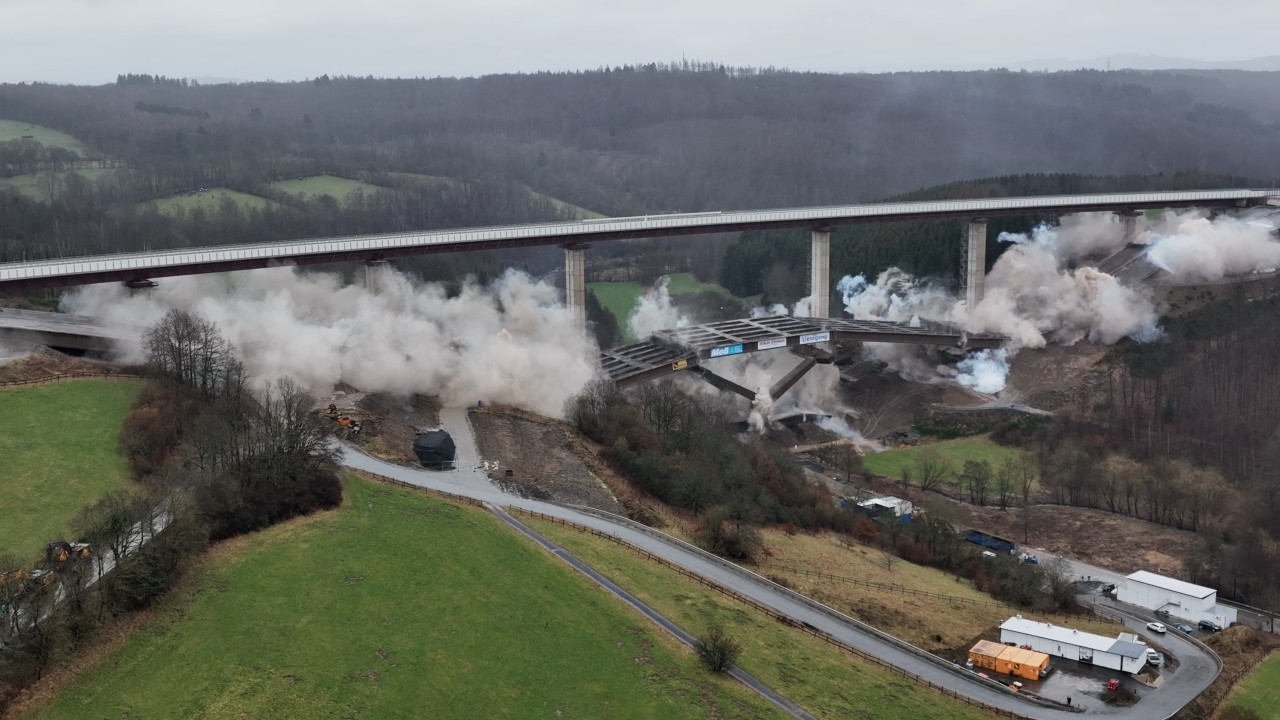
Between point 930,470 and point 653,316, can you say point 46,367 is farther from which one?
point 653,316

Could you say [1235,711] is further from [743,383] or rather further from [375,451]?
[743,383]

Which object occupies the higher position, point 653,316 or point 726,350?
point 726,350

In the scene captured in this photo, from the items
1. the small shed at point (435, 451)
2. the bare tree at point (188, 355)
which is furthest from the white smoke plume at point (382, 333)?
the small shed at point (435, 451)

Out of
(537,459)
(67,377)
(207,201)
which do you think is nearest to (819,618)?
(537,459)

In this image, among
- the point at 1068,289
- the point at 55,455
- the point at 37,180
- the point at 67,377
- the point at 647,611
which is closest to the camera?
the point at 647,611

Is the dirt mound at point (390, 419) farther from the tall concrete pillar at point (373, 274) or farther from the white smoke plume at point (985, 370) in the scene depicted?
the white smoke plume at point (985, 370)

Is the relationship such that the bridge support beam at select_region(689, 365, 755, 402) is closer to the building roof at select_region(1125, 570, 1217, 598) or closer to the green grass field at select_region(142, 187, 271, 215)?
the building roof at select_region(1125, 570, 1217, 598)

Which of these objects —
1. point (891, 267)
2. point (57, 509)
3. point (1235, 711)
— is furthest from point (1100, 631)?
point (891, 267)
